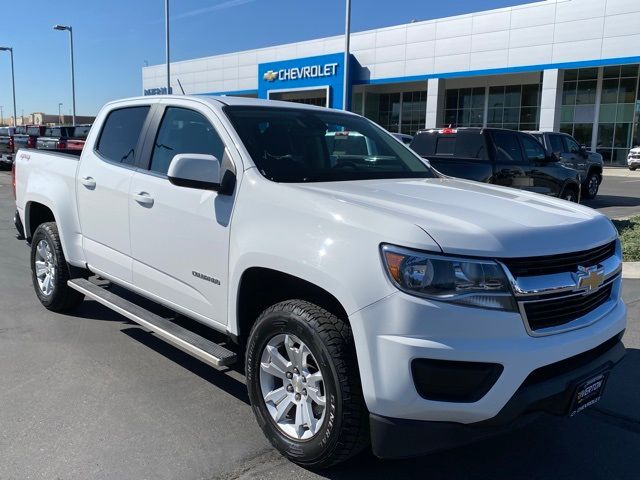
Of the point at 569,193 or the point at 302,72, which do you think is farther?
the point at 302,72

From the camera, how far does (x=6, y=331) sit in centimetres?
515

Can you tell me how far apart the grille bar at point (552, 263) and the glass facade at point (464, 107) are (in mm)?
38376

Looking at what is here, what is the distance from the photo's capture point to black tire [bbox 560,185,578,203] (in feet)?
37.6

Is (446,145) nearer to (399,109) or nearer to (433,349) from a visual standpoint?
(433,349)

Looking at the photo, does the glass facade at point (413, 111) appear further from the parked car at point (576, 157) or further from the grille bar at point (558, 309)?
the grille bar at point (558, 309)

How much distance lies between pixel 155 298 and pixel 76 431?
3.37 feet

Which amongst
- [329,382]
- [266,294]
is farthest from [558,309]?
[266,294]

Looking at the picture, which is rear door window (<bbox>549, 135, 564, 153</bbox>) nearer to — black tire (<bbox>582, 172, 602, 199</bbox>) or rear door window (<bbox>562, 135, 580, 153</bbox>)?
rear door window (<bbox>562, 135, 580, 153</bbox>)

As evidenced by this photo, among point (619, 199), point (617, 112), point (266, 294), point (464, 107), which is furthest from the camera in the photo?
point (464, 107)

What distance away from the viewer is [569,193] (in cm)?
1175

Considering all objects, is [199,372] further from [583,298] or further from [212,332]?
[583,298]

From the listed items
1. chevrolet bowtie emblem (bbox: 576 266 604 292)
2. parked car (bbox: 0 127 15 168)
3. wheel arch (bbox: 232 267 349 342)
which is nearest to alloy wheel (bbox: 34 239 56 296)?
wheel arch (bbox: 232 267 349 342)

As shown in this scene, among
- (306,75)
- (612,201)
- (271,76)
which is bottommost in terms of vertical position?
(612,201)

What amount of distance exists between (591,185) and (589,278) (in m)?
15.3
